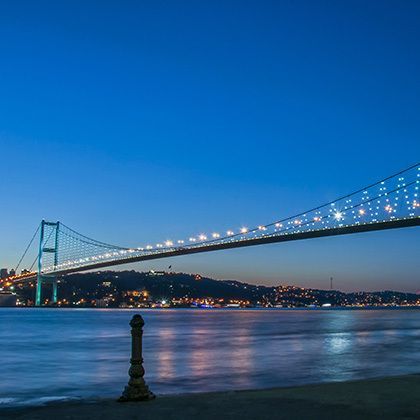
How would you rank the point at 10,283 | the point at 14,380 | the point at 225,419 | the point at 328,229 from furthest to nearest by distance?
Result: the point at 10,283 → the point at 328,229 → the point at 14,380 → the point at 225,419

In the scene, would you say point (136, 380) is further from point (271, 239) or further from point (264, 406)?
point (271, 239)

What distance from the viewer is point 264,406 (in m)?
6.22

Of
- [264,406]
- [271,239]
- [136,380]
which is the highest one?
[271,239]

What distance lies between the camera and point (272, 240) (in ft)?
219

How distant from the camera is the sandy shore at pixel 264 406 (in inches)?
229

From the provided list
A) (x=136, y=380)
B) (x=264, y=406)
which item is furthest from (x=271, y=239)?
(x=264, y=406)

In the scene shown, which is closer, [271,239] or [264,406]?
[264,406]

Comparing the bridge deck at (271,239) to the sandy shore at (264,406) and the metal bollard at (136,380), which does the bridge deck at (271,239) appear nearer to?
the sandy shore at (264,406)

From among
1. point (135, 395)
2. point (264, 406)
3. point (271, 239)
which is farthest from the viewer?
point (271, 239)

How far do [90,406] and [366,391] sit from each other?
122 inches

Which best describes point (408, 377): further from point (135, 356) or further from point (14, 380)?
point (14, 380)

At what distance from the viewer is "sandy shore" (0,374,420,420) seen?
5.81 meters

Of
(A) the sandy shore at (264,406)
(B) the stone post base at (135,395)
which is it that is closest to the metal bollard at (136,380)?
(B) the stone post base at (135,395)

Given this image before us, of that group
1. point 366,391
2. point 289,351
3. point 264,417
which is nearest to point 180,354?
point 289,351
